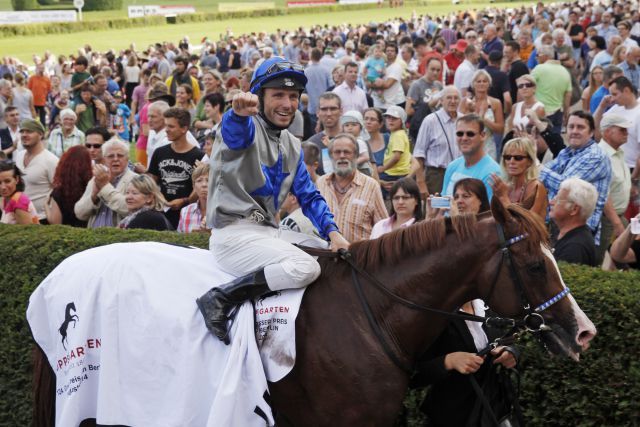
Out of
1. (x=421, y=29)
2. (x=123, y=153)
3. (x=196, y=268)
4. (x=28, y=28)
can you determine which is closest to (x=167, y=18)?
(x=28, y=28)

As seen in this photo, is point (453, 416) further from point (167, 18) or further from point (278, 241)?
point (167, 18)

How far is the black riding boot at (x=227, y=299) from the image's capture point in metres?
4.21

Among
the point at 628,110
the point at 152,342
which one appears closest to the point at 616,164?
the point at 628,110

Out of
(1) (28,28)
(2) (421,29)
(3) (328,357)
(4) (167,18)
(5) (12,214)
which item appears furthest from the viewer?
(4) (167,18)

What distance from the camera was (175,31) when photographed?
171ft

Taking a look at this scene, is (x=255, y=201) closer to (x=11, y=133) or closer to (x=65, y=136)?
(x=65, y=136)

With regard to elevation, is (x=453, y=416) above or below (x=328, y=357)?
below

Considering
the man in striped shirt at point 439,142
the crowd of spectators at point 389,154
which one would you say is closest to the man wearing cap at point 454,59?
the crowd of spectators at point 389,154

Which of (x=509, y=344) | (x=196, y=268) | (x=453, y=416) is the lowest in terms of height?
(x=453, y=416)

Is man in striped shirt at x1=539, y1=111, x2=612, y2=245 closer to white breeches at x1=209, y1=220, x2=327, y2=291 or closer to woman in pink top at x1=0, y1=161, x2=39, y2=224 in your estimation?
white breeches at x1=209, y1=220, x2=327, y2=291

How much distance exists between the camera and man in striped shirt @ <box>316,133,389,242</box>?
7.14m

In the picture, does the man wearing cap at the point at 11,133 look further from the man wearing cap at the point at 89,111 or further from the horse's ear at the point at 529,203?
the horse's ear at the point at 529,203

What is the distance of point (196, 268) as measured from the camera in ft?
14.8

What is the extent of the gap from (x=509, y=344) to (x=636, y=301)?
0.81m
